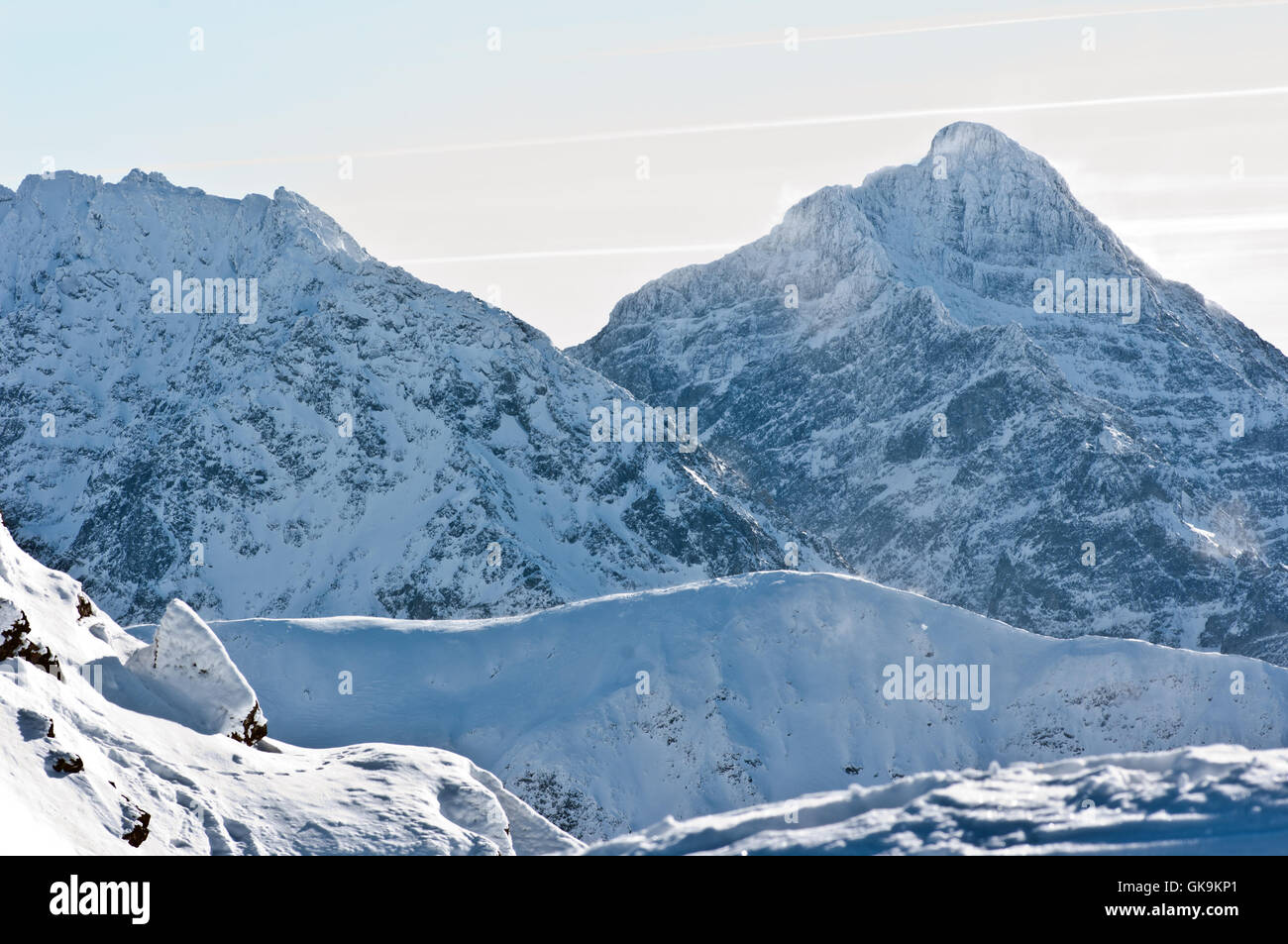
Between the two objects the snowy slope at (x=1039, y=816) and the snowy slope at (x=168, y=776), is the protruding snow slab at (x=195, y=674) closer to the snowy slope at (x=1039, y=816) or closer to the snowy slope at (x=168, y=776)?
the snowy slope at (x=168, y=776)

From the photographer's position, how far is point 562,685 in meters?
88.4

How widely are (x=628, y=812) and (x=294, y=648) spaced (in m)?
21.0

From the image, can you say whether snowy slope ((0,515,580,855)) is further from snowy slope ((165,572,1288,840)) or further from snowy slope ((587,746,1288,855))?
snowy slope ((165,572,1288,840))

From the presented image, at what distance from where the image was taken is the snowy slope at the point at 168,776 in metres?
32.6

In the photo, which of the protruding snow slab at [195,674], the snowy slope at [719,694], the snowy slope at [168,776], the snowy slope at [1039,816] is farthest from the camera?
the snowy slope at [719,694]

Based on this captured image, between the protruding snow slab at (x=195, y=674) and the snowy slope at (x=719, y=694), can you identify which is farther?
the snowy slope at (x=719, y=694)

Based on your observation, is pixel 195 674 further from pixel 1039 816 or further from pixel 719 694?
pixel 719 694

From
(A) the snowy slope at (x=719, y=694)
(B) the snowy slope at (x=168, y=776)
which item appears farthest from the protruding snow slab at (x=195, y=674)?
(A) the snowy slope at (x=719, y=694)

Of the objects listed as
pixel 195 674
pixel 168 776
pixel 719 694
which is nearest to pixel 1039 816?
pixel 168 776

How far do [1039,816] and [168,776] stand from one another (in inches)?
1099

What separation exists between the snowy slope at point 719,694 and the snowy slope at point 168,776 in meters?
28.4

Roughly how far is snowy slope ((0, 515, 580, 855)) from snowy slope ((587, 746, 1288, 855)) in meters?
13.4

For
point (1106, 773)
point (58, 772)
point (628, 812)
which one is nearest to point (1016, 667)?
point (628, 812)
